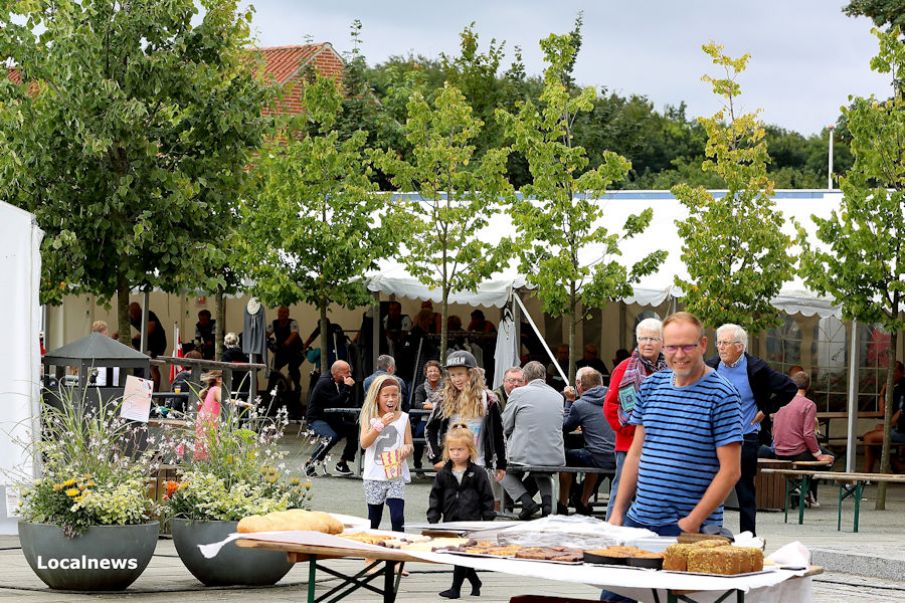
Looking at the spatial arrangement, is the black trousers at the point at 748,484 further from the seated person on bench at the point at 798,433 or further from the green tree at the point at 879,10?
the green tree at the point at 879,10

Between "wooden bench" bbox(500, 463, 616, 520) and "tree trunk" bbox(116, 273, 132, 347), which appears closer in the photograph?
"wooden bench" bbox(500, 463, 616, 520)

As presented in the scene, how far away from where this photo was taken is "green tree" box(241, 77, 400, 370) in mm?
22562

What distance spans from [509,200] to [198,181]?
574 centimetres

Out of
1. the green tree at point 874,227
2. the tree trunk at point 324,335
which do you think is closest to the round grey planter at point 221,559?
the green tree at point 874,227

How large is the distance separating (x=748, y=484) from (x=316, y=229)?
11775 millimetres

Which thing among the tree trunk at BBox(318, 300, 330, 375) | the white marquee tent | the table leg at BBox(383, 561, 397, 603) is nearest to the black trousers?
the table leg at BBox(383, 561, 397, 603)

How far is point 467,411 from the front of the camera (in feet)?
42.1

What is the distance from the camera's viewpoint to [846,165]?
68062 mm

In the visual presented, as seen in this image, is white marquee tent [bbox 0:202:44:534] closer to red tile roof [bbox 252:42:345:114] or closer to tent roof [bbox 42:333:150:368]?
tent roof [bbox 42:333:150:368]

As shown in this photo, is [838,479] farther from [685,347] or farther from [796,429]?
[685,347]

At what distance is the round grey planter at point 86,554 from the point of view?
941cm

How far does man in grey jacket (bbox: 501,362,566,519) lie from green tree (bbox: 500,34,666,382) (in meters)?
5.65

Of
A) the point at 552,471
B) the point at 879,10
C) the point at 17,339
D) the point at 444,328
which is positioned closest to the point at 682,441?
the point at 17,339

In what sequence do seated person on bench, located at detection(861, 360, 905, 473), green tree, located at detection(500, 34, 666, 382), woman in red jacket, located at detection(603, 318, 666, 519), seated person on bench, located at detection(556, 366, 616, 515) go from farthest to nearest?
green tree, located at detection(500, 34, 666, 382)
seated person on bench, located at detection(861, 360, 905, 473)
seated person on bench, located at detection(556, 366, 616, 515)
woman in red jacket, located at detection(603, 318, 666, 519)
